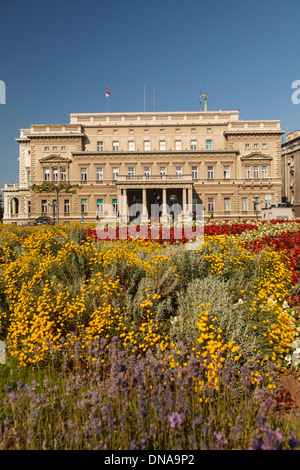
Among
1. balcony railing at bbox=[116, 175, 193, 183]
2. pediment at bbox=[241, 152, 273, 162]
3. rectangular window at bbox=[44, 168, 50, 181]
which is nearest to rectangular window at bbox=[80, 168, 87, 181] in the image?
rectangular window at bbox=[44, 168, 50, 181]

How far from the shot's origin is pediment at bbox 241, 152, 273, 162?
39.3 metres

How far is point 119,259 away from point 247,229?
395 inches

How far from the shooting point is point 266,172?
39.9m

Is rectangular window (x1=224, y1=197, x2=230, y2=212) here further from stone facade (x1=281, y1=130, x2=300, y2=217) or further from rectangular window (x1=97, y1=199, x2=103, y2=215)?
rectangular window (x1=97, y1=199, x2=103, y2=215)

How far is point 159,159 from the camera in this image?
131 ft

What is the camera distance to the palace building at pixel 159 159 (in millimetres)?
39438

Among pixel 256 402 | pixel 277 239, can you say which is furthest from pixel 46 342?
pixel 277 239

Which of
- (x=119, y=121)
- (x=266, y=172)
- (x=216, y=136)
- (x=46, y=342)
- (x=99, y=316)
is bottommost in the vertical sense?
(x=46, y=342)

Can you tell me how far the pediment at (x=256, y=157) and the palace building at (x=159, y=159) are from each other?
133 millimetres

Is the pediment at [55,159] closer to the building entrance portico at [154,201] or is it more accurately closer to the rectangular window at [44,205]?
the rectangular window at [44,205]

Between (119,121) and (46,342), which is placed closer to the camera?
(46,342)

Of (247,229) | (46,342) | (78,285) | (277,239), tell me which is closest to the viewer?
(46,342)

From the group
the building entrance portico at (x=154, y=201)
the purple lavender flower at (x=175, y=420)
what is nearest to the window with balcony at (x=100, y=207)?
the building entrance portico at (x=154, y=201)
